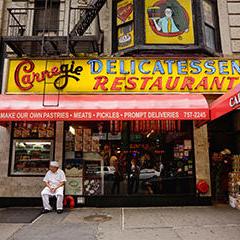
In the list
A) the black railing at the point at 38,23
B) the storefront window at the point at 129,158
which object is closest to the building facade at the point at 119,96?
the storefront window at the point at 129,158

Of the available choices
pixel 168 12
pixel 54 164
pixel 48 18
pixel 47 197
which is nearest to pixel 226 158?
pixel 168 12

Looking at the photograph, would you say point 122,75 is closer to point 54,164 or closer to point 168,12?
point 168,12

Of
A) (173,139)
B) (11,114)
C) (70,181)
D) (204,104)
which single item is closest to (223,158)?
(173,139)

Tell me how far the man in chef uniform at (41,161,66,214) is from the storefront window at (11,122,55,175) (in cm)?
86

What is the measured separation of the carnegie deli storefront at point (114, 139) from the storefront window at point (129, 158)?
1.2 inches

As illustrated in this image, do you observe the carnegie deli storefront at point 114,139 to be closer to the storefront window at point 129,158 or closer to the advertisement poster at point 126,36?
the storefront window at point 129,158

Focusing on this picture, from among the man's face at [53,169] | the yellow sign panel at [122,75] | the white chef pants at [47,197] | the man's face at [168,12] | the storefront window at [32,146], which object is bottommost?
the white chef pants at [47,197]

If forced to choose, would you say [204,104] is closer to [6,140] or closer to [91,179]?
[91,179]

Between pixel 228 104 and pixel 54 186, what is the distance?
5287mm

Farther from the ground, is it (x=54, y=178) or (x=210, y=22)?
(x=210, y=22)

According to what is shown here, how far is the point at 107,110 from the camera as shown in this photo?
7359 mm

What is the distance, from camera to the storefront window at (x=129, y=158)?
8.83 meters

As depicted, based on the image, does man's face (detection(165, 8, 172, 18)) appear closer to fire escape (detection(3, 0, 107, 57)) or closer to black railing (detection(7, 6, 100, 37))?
fire escape (detection(3, 0, 107, 57))

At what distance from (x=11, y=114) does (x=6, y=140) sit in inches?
78.8
